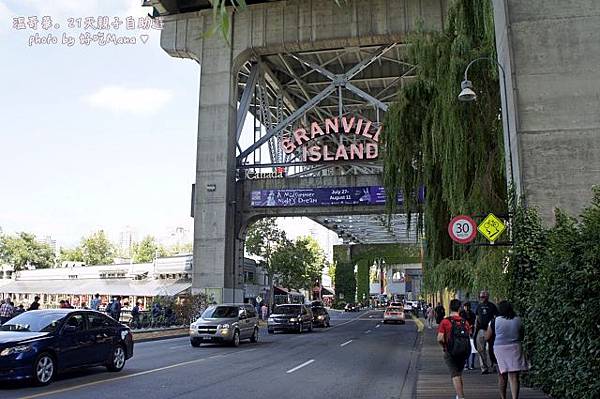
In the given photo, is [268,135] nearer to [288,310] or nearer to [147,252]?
[288,310]

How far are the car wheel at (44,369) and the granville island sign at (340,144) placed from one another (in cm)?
2690

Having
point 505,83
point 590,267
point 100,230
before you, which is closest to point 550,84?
point 505,83

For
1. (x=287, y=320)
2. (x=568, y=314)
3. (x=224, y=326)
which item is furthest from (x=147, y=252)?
(x=568, y=314)

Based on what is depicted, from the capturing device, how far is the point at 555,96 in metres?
12.9

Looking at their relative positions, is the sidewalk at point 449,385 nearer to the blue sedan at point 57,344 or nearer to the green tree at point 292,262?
the blue sedan at point 57,344

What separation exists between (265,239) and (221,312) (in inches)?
1271

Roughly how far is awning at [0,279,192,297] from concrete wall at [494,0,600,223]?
3569 centimetres

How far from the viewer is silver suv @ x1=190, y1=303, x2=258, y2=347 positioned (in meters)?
21.8

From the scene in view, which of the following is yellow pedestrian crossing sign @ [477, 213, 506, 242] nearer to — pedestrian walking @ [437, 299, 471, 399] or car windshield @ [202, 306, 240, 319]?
pedestrian walking @ [437, 299, 471, 399]

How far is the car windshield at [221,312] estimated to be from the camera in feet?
75.3

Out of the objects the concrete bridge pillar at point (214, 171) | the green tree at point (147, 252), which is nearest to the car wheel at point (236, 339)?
the concrete bridge pillar at point (214, 171)

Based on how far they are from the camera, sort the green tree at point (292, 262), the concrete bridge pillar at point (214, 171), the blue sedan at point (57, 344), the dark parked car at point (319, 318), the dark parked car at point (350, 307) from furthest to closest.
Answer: the dark parked car at point (350, 307) → the green tree at point (292, 262) → the dark parked car at point (319, 318) → the concrete bridge pillar at point (214, 171) → the blue sedan at point (57, 344)

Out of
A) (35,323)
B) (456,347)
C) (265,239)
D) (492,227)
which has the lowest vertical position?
(456,347)

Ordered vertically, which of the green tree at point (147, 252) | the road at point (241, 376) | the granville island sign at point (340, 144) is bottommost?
the road at point (241, 376)
